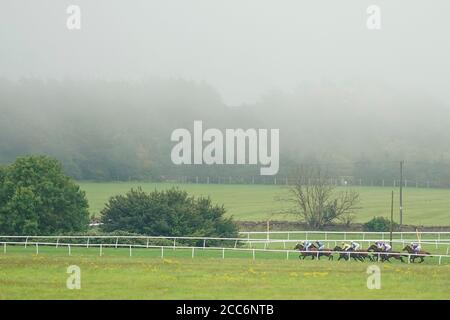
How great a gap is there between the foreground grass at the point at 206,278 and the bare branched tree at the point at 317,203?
85.6 feet

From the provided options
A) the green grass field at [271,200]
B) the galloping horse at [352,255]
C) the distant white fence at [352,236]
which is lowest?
the distant white fence at [352,236]

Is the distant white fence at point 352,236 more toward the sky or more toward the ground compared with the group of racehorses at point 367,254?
more toward the ground

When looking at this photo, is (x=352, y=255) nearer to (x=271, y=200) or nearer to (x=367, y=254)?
(x=367, y=254)

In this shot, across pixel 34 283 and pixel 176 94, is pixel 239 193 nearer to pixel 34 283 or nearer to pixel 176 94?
pixel 176 94

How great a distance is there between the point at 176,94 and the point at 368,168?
4279cm

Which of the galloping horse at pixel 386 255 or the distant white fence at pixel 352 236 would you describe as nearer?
the galloping horse at pixel 386 255

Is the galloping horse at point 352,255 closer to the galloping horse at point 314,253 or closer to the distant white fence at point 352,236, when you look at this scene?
the galloping horse at point 314,253

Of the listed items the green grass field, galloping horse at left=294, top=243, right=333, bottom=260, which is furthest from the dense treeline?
galloping horse at left=294, top=243, right=333, bottom=260

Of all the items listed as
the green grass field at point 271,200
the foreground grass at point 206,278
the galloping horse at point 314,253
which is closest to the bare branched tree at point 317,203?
the green grass field at point 271,200

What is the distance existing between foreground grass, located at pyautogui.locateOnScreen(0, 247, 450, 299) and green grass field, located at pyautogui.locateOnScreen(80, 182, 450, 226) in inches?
1364

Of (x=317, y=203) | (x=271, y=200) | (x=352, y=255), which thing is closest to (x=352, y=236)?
(x=317, y=203)

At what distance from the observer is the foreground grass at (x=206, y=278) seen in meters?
28.0
